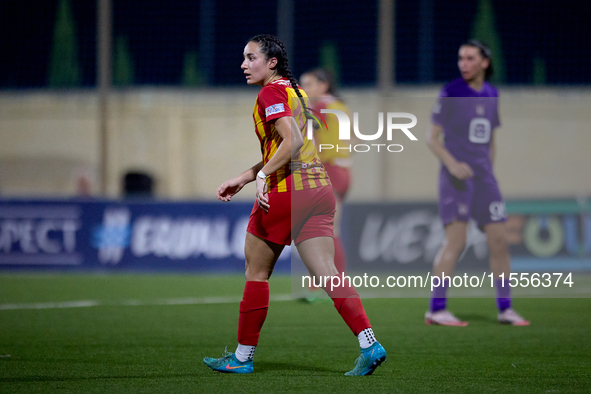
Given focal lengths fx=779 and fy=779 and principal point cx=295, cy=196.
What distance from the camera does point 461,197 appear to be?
19.7 feet

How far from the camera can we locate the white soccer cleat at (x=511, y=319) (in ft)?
20.0

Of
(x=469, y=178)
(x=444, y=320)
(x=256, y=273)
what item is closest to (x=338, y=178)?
(x=469, y=178)

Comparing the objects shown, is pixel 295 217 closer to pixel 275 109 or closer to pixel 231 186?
pixel 231 186

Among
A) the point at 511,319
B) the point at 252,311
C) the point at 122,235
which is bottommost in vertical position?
the point at 122,235

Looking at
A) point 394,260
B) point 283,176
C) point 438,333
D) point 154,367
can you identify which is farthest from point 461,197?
point 394,260

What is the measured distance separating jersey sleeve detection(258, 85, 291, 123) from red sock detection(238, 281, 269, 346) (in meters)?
0.90

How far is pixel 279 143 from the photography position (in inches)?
160

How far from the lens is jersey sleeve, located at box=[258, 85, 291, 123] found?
155 inches

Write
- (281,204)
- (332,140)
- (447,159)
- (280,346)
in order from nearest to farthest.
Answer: (281,204) → (280,346) → (447,159) → (332,140)

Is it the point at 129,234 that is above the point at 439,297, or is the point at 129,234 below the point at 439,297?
below

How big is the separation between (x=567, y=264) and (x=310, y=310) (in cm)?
474

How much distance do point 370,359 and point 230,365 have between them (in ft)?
2.60

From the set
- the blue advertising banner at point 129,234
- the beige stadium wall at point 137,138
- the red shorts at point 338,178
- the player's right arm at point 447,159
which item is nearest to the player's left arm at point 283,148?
the player's right arm at point 447,159

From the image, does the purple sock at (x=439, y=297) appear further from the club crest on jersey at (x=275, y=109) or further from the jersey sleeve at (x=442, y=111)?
the club crest on jersey at (x=275, y=109)
